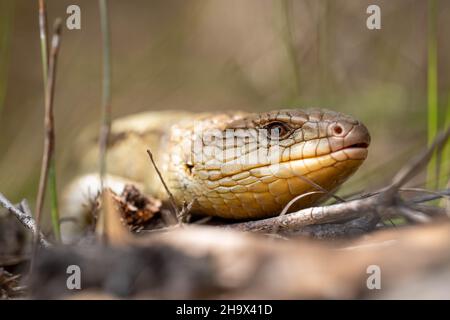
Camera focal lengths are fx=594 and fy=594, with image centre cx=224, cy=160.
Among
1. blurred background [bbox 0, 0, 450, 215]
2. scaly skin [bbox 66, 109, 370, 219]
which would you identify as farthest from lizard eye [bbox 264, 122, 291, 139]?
blurred background [bbox 0, 0, 450, 215]

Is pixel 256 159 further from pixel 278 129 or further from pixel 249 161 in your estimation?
pixel 278 129

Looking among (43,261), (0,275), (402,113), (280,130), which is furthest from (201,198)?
(402,113)

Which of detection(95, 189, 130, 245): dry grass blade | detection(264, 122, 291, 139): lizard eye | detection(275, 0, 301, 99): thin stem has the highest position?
detection(275, 0, 301, 99): thin stem

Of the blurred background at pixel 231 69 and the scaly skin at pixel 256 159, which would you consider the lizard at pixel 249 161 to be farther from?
the blurred background at pixel 231 69

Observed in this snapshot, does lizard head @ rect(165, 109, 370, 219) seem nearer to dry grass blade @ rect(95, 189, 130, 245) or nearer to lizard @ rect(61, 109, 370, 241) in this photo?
lizard @ rect(61, 109, 370, 241)

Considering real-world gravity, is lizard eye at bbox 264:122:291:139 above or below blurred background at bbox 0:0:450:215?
below

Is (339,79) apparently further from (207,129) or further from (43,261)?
(43,261)

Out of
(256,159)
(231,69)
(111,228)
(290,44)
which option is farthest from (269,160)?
(231,69)

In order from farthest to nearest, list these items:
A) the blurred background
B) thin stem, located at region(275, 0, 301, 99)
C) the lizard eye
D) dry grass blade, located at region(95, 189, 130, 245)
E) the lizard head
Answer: the blurred background < thin stem, located at region(275, 0, 301, 99) < the lizard eye < the lizard head < dry grass blade, located at region(95, 189, 130, 245)

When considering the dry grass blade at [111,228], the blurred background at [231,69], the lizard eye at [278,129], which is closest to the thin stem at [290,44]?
the blurred background at [231,69]
